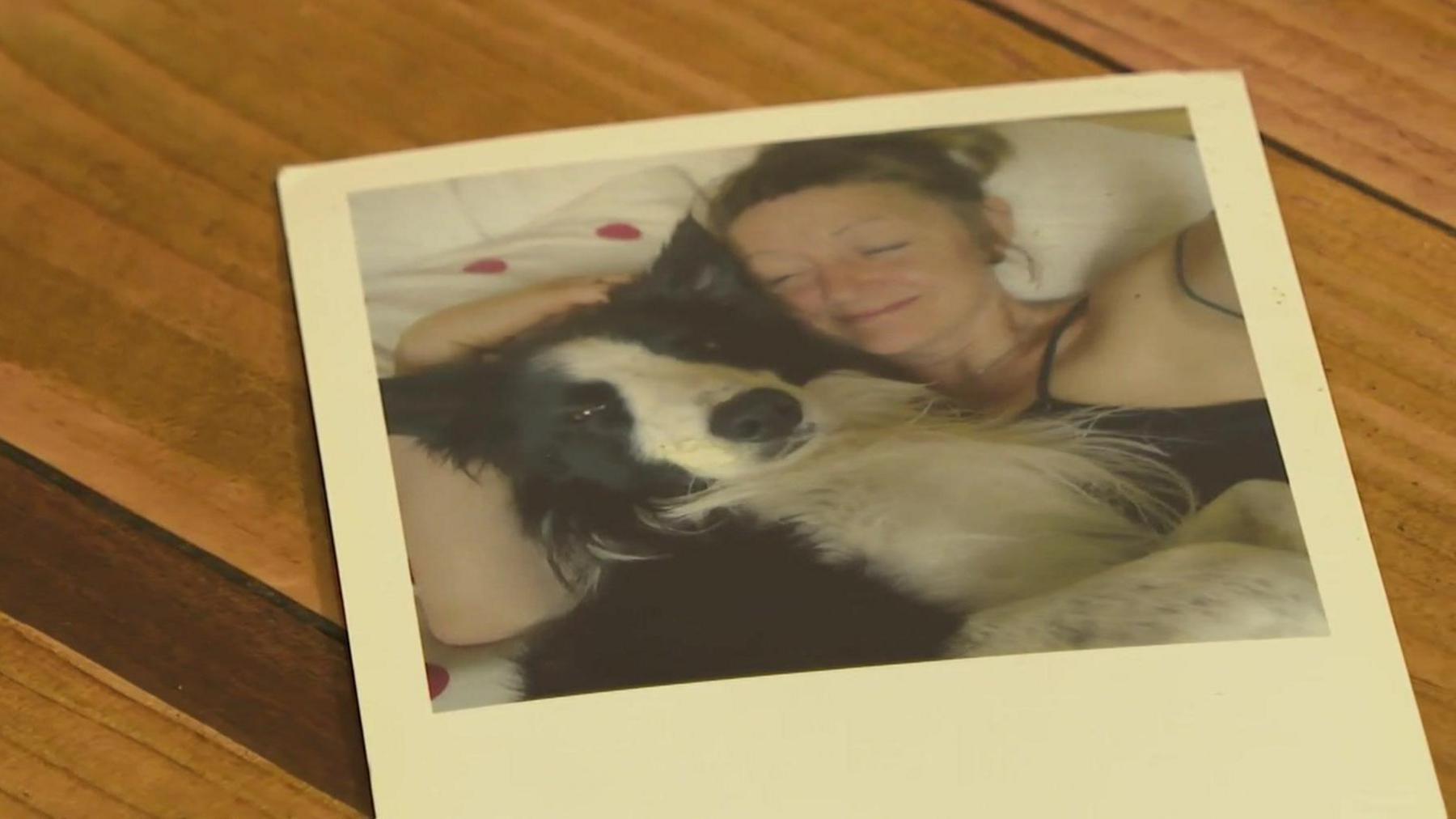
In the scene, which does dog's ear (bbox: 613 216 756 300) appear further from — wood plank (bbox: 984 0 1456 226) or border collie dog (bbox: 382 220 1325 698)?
wood plank (bbox: 984 0 1456 226)

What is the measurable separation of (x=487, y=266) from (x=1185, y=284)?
0.66ft

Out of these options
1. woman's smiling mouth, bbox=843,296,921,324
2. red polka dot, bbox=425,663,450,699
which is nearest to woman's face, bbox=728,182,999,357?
woman's smiling mouth, bbox=843,296,921,324

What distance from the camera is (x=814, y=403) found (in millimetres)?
438

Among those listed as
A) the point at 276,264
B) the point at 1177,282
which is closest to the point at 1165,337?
the point at 1177,282

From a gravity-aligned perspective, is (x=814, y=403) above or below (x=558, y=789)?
above

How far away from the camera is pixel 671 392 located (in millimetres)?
441

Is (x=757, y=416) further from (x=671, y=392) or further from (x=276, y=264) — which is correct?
(x=276, y=264)

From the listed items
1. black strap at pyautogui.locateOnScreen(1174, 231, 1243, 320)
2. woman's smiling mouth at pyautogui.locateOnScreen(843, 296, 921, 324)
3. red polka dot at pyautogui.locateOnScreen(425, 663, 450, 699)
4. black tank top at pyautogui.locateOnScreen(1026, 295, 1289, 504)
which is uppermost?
black strap at pyautogui.locateOnScreen(1174, 231, 1243, 320)

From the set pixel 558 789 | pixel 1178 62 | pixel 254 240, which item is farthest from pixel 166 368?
pixel 1178 62

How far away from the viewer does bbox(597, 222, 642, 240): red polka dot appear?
464mm

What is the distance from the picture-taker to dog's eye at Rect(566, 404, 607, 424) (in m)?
0.44

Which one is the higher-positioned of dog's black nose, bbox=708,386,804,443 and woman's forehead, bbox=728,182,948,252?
woman's forehead, bbox=728,182,948,252

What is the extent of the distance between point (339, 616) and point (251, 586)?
26 mm

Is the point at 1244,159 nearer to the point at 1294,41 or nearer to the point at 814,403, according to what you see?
the point at 1294,41
